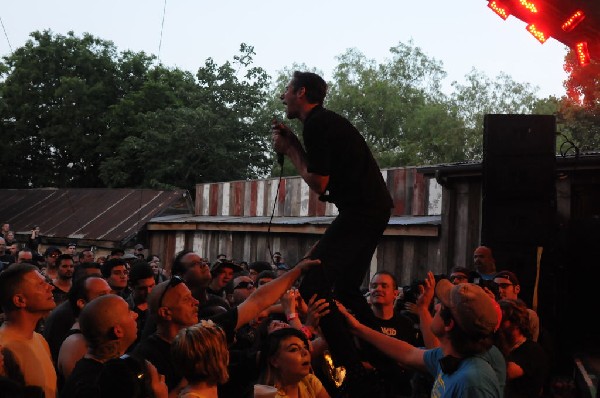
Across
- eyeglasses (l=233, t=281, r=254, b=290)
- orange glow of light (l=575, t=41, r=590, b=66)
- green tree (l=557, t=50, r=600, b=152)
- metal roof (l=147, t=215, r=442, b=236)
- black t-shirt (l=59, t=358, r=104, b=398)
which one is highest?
green tree (l=557, t=50, r=600, b=152)

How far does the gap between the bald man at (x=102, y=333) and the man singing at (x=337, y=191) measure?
3.93 ft

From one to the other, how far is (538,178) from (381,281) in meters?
4.89

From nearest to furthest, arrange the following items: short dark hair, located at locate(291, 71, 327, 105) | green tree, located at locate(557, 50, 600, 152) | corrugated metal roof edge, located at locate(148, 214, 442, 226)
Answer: short dark hair, located at locate(291, 71, 327, 105) → corrugated metal roof edge, located at locate(148, 214, 442, 226) → green tree, located at locate(557, 50, 600, 152)

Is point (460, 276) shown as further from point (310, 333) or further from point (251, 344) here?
point (310, 333)

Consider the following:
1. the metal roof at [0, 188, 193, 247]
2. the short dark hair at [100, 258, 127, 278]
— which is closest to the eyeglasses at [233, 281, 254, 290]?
the short dark hair at [100, 258, 127, 278]

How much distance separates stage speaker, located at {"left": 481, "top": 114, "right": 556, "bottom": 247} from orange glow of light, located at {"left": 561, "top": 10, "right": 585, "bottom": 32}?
1.47 m

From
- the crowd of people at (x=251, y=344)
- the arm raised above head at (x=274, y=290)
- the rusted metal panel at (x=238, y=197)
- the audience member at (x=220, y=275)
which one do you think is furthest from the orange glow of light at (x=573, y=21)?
the rusted metal panel at (x=238, y=197)

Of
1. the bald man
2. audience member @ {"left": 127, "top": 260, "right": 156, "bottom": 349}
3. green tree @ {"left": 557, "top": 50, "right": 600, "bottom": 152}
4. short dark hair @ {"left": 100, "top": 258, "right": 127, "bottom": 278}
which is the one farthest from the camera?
green tree @ {"left": 557, "top": 50, "right": 600, "bottom": 152}

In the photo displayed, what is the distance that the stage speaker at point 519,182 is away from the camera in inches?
457

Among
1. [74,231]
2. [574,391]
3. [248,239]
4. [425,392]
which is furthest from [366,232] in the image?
[74,231]

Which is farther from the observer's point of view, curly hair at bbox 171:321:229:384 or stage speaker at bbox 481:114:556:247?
stage speaker at bbox 481:114:556:247

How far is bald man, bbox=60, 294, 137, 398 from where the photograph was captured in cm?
464

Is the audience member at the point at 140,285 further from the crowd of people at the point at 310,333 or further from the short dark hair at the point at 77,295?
the crowd of people at the point at 310,333

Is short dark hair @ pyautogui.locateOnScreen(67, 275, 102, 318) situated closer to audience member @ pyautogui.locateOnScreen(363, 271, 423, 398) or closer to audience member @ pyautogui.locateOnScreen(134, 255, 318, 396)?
audience member @ pyautogui.locateOnScreen(134, 255, 318, 396)
